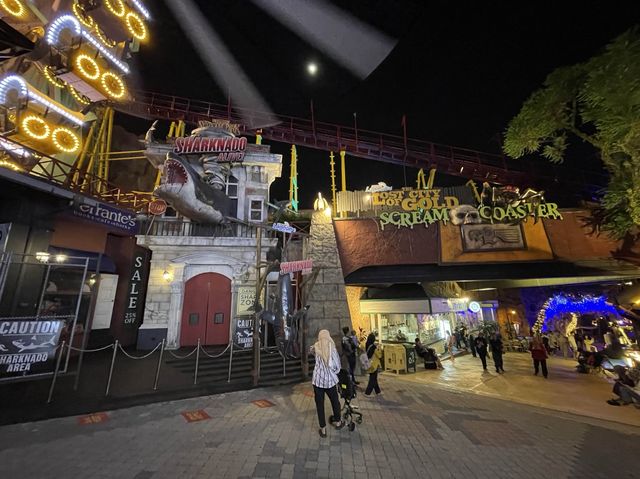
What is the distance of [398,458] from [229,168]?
13941 mm

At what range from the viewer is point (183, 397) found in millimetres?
7059

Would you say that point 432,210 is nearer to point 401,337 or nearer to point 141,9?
point 401,337

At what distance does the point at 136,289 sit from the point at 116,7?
48.8 ft

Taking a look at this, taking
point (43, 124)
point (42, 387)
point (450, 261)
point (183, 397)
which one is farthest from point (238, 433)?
point (43, 124)

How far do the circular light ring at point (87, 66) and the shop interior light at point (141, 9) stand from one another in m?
5.92

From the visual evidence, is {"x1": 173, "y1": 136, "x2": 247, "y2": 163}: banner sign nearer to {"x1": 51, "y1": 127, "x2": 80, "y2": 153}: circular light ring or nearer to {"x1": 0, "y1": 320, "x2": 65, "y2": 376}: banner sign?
{"x1": 51, "y1": 127, "x2": 80, "y2": 153}: circular light ring

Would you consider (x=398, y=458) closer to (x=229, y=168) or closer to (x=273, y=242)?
(x=273, y=242)

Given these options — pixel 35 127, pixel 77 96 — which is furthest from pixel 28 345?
pixel 77 96

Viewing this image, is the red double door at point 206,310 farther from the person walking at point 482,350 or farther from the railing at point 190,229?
the person walking at point 482,350

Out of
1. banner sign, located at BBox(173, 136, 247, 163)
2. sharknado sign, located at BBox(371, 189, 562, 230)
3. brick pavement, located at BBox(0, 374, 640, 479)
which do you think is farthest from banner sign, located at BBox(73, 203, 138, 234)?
sharknado sign, located at BBox(371, 189, 562, 230)

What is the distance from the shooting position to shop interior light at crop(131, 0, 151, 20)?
1523cm

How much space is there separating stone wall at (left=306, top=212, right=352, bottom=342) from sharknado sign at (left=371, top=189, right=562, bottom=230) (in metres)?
2.86

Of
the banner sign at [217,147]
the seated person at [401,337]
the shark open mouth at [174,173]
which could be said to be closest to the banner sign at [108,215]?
the shark open mouth at [174,173]

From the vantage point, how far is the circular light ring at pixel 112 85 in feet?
42.0
